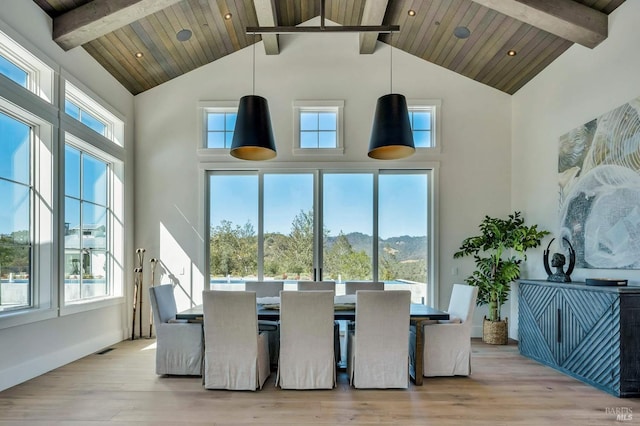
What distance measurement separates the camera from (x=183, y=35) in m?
5.38

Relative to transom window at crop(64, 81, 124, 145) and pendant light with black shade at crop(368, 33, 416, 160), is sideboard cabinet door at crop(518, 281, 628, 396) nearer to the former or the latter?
pendant light with black shade at crop(368, 33, 416, 160)

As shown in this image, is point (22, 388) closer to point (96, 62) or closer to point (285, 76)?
point (96, 62)

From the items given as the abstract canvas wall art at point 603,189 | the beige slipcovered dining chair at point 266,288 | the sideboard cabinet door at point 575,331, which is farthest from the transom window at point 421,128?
the beige slipcovered dining chair at point 266,288

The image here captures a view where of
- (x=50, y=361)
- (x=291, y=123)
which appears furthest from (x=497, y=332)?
(x=50, y=361)

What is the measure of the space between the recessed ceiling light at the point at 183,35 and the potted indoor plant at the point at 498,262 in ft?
15.8

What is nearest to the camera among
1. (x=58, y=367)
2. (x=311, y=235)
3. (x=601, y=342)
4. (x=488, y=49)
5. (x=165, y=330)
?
(x=601, y=342)

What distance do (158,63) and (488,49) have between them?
15.0 feet

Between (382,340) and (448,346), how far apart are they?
2.71ft

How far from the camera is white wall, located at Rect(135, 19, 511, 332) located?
620 cm

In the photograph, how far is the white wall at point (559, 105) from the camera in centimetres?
403

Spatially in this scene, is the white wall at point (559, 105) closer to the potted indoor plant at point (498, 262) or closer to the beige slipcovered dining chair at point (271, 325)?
the potted indoor plant at point (498, 262)

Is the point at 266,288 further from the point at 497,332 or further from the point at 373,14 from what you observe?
the point at 373,14

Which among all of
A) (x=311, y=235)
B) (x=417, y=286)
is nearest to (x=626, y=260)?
(x=417, y=286)

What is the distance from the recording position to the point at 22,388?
3.71 metres
